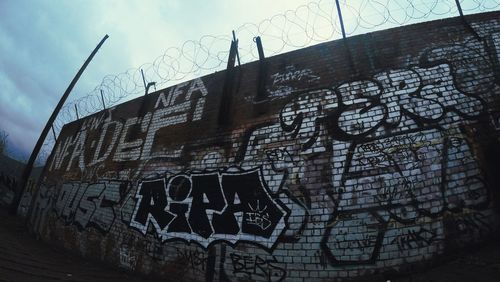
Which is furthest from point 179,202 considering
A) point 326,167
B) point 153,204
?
point 326,167

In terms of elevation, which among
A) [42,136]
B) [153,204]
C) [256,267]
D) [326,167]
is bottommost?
[256,267]

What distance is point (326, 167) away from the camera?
4262 mm

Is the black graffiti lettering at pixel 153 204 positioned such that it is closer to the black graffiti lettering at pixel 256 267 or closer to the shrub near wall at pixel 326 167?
the shrub near wall at pixel 326 167

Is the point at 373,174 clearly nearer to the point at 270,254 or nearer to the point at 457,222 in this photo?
the point at 457,222

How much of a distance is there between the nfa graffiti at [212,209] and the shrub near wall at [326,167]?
0.02 meters

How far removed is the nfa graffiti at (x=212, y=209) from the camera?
14.6 ft

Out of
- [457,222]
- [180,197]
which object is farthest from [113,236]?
[457,222]

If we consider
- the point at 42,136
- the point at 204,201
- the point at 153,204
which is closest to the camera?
the point at 204,201

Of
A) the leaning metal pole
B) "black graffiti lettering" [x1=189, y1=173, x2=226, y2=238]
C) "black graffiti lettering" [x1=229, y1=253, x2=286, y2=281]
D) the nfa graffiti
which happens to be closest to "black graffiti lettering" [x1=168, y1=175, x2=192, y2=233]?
the nfa graffiti

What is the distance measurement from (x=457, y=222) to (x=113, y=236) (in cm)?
589

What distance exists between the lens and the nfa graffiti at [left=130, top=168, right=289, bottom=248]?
14.6ft

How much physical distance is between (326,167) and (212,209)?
2.00 metres

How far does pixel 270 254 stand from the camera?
13.9 ft

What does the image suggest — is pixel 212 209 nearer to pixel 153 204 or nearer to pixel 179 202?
pixel 179 202
